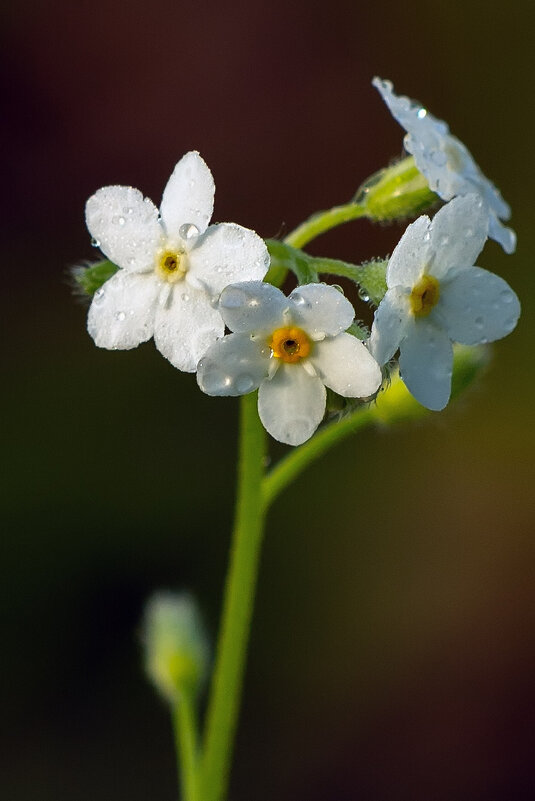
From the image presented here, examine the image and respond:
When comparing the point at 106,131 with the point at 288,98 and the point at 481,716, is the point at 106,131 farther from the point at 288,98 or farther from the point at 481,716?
the point at 481,716

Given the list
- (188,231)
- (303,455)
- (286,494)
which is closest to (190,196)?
(188,231)

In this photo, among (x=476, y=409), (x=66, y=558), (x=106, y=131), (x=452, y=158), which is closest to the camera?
(x=452, y=158)

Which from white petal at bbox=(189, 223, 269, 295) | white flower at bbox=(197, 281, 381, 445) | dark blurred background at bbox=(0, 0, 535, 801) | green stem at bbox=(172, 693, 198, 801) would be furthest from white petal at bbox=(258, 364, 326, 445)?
dark blurred background at bbox=(0, 0, 535, 801)

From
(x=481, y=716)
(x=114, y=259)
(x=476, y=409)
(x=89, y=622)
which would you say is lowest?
(x=481, y=716)

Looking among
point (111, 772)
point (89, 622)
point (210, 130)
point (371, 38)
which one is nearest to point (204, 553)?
point (89, 622)

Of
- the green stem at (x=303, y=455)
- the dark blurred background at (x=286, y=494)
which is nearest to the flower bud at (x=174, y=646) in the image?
the green stem at (x=303, y=455)

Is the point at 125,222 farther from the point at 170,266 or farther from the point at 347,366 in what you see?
the point at 347,366
